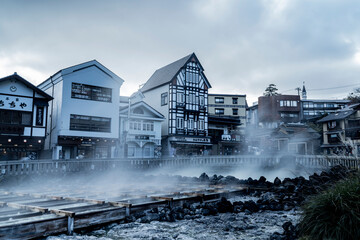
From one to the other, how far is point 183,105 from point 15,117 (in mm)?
21372

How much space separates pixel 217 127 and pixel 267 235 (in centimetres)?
3835

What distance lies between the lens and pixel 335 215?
5.52 m

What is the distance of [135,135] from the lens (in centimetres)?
3506

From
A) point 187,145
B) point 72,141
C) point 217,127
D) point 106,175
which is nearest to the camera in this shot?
point 106,175

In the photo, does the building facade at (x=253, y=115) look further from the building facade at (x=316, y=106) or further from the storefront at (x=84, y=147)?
the storefront at (x=84, y=147)

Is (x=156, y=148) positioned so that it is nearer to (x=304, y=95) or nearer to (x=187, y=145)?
(x=187, y=145)

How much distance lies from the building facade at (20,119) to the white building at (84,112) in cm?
189

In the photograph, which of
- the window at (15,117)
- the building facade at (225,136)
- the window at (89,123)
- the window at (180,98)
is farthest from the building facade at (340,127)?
the window at (15,117)

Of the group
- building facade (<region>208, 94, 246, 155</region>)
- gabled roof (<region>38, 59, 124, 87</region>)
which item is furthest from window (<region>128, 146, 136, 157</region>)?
building facade (<region>208, 94, 246, 155</region>)

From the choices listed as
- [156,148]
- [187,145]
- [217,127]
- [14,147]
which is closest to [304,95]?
[217,127]

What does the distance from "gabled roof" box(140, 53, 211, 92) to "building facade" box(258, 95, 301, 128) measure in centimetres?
2061

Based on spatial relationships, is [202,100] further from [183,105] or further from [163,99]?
[163,99]

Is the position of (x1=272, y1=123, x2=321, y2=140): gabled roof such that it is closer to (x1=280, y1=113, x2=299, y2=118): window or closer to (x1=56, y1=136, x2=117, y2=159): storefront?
(x1=280, y1=113, x2=299, y2=118): window

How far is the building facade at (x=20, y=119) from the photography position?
84.4ft
